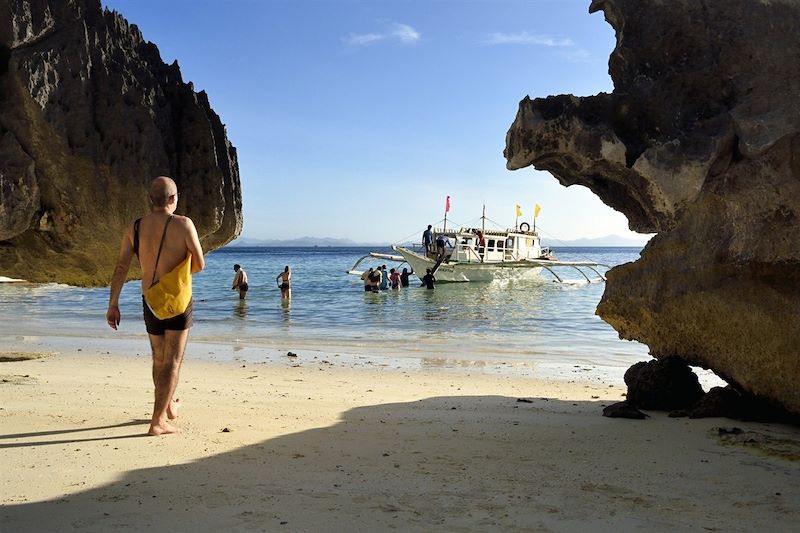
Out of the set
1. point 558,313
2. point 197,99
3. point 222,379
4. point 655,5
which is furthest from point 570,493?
point 558,313

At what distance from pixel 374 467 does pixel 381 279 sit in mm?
23404

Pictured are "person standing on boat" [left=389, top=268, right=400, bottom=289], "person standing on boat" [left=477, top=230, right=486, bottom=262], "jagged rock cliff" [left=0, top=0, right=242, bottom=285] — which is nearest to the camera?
"jagged rock cliff" [left=0, top=0, right=242, bottom=285]

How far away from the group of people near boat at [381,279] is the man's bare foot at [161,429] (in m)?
21.2

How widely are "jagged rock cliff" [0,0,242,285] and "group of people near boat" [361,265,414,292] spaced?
20105 millimetres

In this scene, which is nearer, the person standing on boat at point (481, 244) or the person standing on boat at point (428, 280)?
the person standing on boat at point (428, 280)

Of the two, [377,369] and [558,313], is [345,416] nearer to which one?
[377,369]

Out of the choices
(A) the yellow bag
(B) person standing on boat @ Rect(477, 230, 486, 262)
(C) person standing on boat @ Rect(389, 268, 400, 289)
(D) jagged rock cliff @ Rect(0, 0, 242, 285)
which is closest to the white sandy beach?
(A) the yellow bag

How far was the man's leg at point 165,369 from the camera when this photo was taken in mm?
4227

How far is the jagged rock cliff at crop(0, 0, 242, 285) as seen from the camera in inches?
175

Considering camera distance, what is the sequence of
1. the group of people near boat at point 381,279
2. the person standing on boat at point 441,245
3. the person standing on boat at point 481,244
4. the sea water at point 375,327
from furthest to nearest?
the person standing on boat at point 481,244, the person standing on boat at point 441,245, the group of people near boat at point 381,279, the sea water at point 375,327

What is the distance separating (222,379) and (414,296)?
17.8 metres

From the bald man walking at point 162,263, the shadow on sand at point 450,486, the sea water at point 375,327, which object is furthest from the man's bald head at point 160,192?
the sea water at point 375,327

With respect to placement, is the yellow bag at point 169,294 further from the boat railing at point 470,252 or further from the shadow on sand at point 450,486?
the boat railing at point 470,252

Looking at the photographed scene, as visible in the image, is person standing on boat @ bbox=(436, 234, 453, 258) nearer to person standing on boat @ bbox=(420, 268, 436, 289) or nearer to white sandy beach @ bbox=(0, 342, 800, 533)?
person standing on boat @ bbox=(420, 268, 436, 289)
